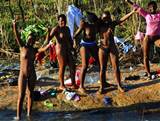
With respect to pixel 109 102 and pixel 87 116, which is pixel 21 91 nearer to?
pixel 87 116

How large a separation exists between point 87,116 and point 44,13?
6114mm

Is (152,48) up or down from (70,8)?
down

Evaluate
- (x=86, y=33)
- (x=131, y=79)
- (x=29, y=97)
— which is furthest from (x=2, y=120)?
(x=131, y=79)

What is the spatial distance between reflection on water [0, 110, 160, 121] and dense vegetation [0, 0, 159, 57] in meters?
3.80

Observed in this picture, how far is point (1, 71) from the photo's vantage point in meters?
12.5

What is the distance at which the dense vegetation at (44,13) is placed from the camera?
46.3 feet

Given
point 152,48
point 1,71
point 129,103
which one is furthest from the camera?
point 152,48

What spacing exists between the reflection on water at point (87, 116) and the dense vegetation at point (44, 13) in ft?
12.5

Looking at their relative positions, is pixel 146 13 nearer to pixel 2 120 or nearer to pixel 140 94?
pixel 140 94

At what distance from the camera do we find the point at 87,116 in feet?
33.4

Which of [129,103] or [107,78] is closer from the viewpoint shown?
[129,103]

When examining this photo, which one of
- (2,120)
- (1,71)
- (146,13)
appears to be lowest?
(2,120)

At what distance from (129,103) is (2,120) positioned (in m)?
2.45

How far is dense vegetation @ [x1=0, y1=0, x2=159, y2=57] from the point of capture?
14109mm
